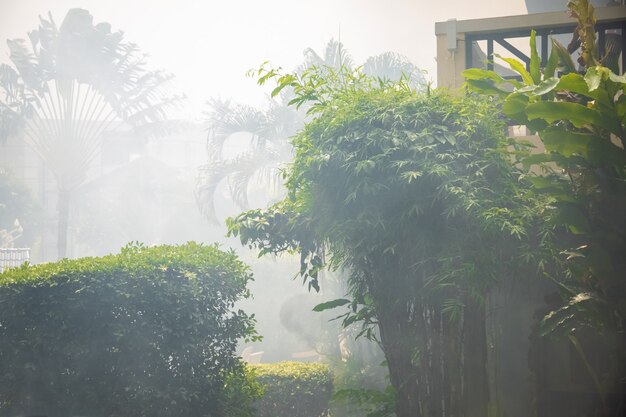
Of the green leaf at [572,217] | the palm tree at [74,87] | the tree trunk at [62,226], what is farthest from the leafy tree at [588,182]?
the tree trunk at [62,226]

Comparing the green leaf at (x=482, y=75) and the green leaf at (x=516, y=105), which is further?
the green leaf at (x=482, y=75)

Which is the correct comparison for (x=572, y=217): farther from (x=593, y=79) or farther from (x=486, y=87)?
(x=486, y=87)

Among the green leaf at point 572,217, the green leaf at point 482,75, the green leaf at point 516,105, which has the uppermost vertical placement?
the green leaf at point 482,75

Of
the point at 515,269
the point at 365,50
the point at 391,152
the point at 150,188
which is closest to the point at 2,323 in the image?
the point at 391,152

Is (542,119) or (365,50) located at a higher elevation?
(365,50)

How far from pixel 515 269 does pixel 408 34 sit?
2097 centimetres

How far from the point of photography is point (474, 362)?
4.36 meters

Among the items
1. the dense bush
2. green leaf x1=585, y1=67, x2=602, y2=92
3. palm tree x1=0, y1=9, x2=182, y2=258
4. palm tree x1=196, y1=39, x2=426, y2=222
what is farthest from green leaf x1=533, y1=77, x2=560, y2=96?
palm tree x1=0, y1=9, x2=182, y2=258

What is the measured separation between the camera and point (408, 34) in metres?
24.2

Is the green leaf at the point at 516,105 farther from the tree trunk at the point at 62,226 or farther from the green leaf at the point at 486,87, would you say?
the tree trunk at the point at 62,226

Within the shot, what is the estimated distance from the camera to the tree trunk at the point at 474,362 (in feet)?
14.3

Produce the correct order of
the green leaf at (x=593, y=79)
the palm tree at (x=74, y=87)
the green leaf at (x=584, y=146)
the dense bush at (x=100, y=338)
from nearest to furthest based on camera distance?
the green leaf at (x=593, y=79) → the green leaf at (x=584, y=146) → the dense bush at (x=100, y=338) → the palm tree at (x=74, y=87)

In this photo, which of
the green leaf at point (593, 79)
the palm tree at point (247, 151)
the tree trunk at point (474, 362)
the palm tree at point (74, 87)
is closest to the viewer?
the green leaf at point (593, 79)

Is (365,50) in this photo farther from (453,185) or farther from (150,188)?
(453,185)
